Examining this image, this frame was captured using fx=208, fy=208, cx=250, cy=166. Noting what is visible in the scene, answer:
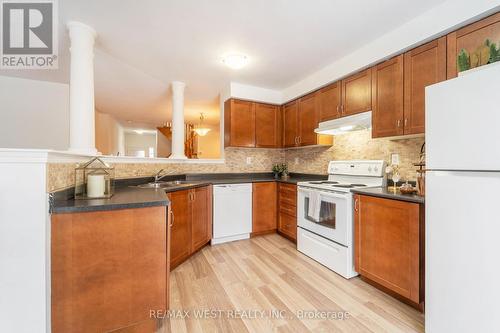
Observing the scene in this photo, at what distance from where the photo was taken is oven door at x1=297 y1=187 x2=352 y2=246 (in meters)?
2.09

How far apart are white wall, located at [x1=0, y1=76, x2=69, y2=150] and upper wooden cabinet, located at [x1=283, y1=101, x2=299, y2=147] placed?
366 centimetres

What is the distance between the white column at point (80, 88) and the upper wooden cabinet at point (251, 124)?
73.2 inches

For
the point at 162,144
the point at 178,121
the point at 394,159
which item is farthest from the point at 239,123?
the point at 162,144

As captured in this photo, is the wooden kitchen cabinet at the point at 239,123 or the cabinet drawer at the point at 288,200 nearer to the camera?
the cabinet drawer at the point at 288,200

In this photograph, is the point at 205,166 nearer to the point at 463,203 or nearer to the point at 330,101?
the point at 330,101

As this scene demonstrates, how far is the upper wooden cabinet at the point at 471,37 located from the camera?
4.71 ft

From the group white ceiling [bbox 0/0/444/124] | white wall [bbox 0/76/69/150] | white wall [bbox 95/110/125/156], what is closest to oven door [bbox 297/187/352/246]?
white ceiling [bbox 0/0/444/124]

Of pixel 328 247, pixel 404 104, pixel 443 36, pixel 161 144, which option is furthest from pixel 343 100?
pixel 161 144

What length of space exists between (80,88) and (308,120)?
109 inches

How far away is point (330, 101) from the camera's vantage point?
2.78 meters

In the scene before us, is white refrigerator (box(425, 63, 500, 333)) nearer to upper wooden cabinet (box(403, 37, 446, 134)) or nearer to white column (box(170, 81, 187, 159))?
upper wooden cabinet (box(403, 37, 446, 134))

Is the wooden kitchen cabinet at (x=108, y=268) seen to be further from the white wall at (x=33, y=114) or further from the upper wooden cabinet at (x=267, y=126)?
the white wall at (x=33, y=114)

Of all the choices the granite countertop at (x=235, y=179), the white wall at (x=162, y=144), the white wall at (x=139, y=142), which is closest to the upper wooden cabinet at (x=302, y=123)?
the granite countertop at (x=235, y=179)

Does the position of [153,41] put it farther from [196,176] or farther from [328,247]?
[328,247]
